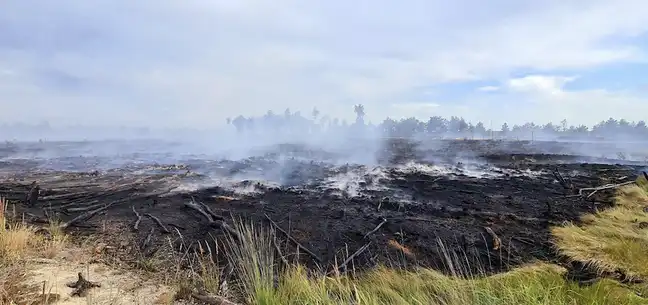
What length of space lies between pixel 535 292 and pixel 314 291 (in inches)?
103

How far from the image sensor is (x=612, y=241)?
23.7 feet

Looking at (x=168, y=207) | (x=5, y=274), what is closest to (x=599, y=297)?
(x=5, y=274)

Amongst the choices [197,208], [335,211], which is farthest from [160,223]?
[335,211]

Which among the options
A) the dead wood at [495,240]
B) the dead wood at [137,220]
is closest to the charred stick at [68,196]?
the dead wood at [137,220]

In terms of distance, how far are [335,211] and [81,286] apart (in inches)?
257

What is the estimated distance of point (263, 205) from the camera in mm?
11242

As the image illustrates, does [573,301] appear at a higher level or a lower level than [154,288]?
higher

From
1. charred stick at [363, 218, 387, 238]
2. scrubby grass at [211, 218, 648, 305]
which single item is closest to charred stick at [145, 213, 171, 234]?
scrubby grass at [211, 218, 648, 305]

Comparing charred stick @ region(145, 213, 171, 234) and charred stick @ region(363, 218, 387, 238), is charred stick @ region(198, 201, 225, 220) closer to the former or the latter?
charred stick @ region(145, 213, 171, 234)

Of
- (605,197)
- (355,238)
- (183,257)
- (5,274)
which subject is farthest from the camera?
(605,197)

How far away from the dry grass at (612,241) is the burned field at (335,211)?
459 mm

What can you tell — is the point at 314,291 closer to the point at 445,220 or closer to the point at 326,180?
the point at 445,220

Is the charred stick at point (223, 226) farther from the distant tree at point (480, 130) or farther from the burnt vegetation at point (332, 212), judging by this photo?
the distant tree at point (480, 130)

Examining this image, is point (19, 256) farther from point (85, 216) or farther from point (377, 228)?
point (377, 228)
